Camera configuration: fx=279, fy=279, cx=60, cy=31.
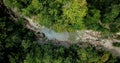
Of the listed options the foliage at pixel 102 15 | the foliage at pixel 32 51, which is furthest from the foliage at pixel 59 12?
the foliage at pixel 32 51

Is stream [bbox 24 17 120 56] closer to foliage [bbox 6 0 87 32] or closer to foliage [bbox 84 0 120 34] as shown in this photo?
foliage [bbox 84 0 120 34]

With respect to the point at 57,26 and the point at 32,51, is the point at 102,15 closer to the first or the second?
the point at 57,26

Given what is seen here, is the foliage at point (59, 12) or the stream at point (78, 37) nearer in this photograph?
the foliage at point (59, 12)

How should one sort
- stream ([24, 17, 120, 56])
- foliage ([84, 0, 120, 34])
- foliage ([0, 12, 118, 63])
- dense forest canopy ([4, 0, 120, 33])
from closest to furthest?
dense forest canopy ([4, 0, 120, 33]) → foliage ([84, 0, 120, 34]) → foliage ([0, 12, 118, 63]) → stream ([24, 17, 120, 56])

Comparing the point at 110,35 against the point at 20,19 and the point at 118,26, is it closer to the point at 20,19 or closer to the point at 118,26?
the point at 118,26

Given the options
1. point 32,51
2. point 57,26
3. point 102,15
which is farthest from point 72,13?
point 32,51

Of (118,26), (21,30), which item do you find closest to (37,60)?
(21,30)

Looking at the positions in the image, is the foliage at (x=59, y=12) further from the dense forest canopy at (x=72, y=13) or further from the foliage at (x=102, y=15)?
the foliage at (x=102, y=15)

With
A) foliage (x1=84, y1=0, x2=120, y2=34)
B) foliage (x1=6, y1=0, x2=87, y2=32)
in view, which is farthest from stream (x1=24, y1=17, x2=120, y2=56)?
foliage (x1=6, y1=0, x2=87, y2=32)

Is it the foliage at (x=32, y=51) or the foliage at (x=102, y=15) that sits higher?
the foliage at (x=102, y=15)

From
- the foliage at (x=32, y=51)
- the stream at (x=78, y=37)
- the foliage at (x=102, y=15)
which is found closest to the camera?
the foliage at (x=102, y=15)
